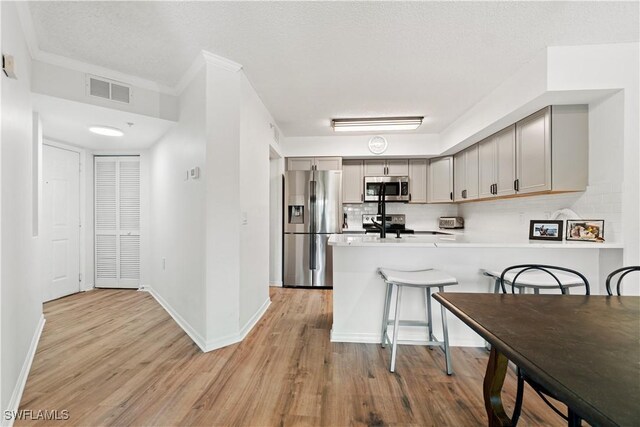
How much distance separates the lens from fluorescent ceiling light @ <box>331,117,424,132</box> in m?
3.61

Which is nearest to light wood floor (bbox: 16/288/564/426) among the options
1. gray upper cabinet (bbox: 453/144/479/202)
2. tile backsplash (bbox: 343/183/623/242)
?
tile backsplash (bbox: 343/183/623/242)

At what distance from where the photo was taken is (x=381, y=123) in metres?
3.62

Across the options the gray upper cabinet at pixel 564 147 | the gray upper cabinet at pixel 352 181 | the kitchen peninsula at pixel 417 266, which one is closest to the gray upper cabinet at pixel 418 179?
the gray upper cabinet at pixel 352 181

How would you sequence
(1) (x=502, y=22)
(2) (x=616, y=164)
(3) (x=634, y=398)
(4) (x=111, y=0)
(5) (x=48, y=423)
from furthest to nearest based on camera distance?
(2) (x=616, y=164), (1) (x=502, y=22), (4) (x=111, y=0), (5) (x=48, y=423), (3) (x=634, y=398)

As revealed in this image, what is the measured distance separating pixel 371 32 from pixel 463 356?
2.72 metres

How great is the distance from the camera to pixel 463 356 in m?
2.24

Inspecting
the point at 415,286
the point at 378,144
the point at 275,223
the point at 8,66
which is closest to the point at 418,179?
the point at 378,144

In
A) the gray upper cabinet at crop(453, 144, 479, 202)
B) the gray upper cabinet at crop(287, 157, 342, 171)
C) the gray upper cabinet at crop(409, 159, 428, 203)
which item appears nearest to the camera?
the gray upper cabinet at crop(453, 144, 479, 202)

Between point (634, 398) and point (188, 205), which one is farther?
point (188, 205)

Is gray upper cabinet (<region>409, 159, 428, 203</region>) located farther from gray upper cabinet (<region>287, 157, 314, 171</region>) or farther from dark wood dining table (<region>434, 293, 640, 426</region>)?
dark wood dining table (<region>434, 293, 640, 426</region>)

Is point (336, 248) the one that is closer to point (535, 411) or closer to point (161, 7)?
point (535, 411)

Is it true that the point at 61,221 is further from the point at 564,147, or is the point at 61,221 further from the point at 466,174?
the point at 564,147

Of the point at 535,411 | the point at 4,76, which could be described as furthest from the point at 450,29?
the point at 4,76

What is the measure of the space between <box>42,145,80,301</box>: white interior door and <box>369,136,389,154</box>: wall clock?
453 cm
